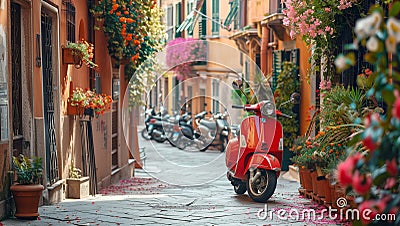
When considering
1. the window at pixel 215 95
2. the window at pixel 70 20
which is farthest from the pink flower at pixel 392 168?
the window at pixel 215 95

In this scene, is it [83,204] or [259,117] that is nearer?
[83,204]

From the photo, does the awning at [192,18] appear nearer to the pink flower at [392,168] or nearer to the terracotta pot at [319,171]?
the terracotta pot at [319,171]

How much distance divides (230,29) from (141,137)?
656 cm

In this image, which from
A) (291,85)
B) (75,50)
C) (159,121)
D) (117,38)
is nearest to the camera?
(75,50)

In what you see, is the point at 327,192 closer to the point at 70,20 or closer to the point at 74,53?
the point at 74,53

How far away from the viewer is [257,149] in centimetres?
1020

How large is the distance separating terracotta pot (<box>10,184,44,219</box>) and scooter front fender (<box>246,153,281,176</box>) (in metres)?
3.26

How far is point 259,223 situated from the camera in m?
7.77

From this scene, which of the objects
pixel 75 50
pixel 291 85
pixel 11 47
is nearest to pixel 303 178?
pixel 75 50

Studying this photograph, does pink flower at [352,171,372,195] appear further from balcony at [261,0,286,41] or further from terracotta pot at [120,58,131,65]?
balcony at [261,0,286,41]

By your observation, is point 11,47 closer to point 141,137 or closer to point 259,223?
point 259,223

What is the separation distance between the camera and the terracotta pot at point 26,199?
7.40 meters

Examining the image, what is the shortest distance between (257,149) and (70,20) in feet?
10.4

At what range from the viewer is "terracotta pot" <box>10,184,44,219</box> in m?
7.40
